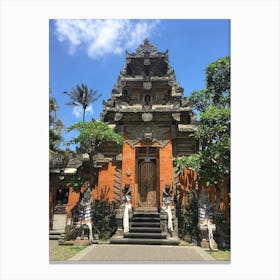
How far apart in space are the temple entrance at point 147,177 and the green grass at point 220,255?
11.8 feet

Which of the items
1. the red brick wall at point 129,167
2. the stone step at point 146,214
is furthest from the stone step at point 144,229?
the red brick wall at point 129,167

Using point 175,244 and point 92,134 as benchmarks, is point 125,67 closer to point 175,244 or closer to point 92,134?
point 92,134

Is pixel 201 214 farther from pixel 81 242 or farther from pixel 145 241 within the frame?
pixel 81 242

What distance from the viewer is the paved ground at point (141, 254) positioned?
7723 mm

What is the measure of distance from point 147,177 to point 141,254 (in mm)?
4575

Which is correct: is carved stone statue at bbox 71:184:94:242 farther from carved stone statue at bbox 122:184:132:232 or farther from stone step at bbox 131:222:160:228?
stone step at bbox 131:222:160:228

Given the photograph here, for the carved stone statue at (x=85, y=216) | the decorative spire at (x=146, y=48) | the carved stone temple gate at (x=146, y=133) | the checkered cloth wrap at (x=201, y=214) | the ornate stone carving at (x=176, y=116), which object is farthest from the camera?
the decorative spire at (x=146, y=48)

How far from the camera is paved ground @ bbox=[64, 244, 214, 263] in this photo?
772 centimetres

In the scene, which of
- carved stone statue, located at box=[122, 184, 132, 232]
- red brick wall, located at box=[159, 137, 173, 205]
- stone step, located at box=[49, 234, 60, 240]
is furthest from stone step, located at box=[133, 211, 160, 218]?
stone step, located at box=[49, 234, 60, 240]

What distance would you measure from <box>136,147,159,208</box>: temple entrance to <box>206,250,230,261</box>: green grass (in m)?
3.59

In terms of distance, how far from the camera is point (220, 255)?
8.74 m

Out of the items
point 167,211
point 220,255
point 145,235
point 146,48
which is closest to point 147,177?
point 167,211

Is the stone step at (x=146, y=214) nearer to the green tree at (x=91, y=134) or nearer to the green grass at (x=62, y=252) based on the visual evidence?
the green grass at (x=62, y=252)

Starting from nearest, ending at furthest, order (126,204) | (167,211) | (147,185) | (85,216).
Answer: (85,216) < (167,211) < (126,204) < (147,185)
